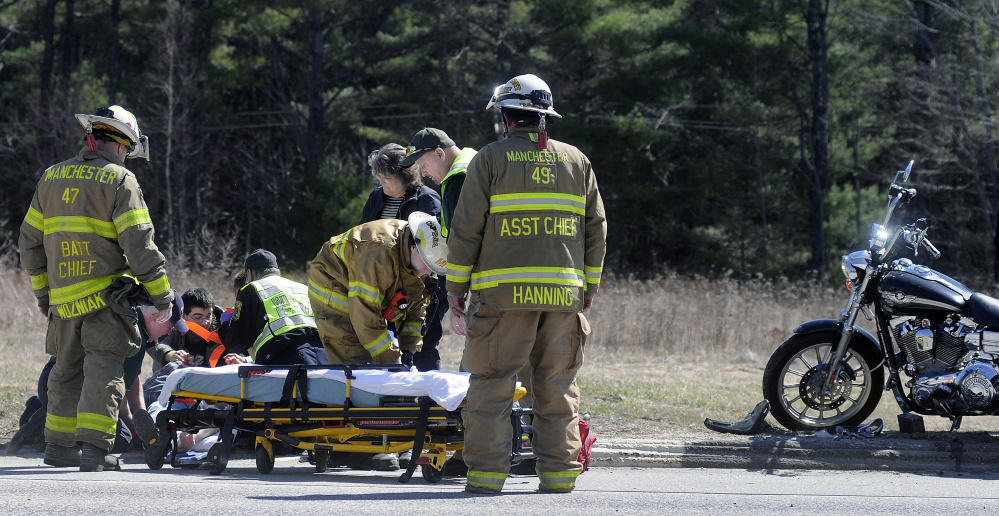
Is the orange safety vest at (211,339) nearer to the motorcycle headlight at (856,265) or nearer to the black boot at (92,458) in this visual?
the black boot at (92,458)

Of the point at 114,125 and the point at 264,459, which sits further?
the point at 114,125

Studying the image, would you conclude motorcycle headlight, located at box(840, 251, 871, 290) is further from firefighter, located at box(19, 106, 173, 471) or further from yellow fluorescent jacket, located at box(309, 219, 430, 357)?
firefighter, located at box(19, 106, 173, 471)

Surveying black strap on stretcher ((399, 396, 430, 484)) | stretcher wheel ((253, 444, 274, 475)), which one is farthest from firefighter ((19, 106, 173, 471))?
black strap on stretcher ((399, 396, 430, 484))

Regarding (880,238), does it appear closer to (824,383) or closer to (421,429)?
(824,383)

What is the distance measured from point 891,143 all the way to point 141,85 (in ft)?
77.6

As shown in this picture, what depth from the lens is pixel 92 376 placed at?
225 inches

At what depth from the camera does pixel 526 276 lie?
4816 mm

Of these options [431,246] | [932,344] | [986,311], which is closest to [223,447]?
[431,246]

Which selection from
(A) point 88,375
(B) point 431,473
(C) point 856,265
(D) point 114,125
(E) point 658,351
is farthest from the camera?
(E) point 658,351

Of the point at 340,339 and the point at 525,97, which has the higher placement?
the point at 525,97

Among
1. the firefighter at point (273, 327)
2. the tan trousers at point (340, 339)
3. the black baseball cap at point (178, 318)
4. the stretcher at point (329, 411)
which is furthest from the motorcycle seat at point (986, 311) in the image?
the black baseball cap at point (178, 318)

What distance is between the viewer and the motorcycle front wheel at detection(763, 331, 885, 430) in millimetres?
6797

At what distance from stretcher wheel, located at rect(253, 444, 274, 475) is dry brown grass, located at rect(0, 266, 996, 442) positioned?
2323mm

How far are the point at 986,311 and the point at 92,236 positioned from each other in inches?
206
